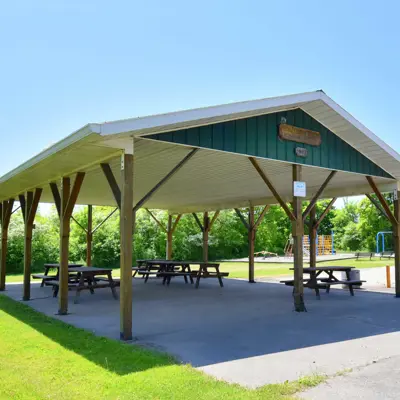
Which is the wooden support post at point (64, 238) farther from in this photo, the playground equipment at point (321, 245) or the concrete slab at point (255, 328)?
the playground equipment at point (321, 245)

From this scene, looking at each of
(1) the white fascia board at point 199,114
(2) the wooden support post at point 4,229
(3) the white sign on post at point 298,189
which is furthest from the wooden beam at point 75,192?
(2) the wooden support post at point 4,229

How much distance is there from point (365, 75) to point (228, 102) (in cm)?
706

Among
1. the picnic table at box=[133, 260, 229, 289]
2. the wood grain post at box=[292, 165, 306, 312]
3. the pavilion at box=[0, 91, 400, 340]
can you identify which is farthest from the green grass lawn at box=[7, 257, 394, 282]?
the wood grain post at box=[292, 165, 306, 312]

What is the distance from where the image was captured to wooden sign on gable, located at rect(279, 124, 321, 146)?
7.71 meters

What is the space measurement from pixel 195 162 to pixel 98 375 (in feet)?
17.1

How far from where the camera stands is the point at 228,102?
20.6ft

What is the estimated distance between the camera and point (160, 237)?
1001 inches

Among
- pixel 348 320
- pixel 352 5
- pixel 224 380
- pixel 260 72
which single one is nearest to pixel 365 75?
pixel 352 5

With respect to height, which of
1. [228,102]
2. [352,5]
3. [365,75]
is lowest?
[228,102]

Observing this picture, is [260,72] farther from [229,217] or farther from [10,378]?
[229,217]

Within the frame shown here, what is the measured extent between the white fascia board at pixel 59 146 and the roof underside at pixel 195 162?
0.01 m

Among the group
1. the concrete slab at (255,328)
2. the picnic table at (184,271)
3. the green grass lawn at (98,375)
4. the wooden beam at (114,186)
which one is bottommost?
the concrete slab at (255,328)

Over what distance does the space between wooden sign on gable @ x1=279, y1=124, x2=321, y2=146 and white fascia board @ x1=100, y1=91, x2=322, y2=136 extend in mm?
460

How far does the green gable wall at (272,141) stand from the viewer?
21.4ft
